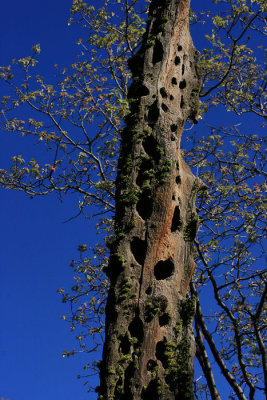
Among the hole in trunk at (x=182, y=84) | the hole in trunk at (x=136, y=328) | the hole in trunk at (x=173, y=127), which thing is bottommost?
the hole in trunk at (x=136, y=328)

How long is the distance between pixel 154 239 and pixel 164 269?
1.02ft

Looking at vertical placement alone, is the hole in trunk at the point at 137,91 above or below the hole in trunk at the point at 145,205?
above

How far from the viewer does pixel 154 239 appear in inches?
169

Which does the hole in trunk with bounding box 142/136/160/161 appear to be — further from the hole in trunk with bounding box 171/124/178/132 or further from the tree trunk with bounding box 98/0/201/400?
the hole in trunk with bounding box 171/124/178/132

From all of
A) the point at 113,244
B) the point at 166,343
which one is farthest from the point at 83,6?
the point at 166,343

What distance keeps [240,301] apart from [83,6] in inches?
372

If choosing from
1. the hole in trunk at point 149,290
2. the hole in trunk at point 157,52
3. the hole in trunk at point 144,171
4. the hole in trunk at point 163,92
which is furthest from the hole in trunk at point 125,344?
the hole in trunk at point 157,52

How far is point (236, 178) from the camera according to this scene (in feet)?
37.0

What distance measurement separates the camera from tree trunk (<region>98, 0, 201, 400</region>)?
3.80 meters

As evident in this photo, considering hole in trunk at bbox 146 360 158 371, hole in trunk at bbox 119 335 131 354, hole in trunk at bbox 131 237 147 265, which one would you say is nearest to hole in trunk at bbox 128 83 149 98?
hole in trunk at bbox 131 237 147 265

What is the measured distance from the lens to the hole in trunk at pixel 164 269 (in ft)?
14.0

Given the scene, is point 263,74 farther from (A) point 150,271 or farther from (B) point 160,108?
(A) point 150,271

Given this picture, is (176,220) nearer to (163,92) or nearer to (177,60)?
(163,92)

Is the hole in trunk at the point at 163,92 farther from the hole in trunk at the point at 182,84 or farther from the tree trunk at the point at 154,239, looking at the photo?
the hole in trunk at the point at 182,84
